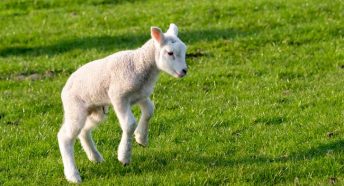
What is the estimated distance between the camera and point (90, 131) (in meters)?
10.7

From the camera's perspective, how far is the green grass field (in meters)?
10.4

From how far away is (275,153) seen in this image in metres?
10.8

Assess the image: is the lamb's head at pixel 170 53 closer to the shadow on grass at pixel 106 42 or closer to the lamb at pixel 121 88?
the lamb at pixel 121 88

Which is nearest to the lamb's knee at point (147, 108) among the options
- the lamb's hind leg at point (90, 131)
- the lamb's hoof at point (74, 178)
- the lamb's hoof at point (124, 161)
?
the lamb's hind leg at point (90, 131)

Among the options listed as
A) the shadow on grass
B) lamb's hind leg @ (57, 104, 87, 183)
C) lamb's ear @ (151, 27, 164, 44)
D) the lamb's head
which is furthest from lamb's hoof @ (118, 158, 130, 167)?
the shadow on grass

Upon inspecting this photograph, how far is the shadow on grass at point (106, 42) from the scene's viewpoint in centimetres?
2055

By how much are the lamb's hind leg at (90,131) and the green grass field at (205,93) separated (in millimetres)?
146

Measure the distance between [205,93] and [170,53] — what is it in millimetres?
5685

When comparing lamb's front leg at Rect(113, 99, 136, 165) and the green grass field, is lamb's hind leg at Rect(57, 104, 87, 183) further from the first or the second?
lamb's front leg at Rect(113, 99, 136, 165)

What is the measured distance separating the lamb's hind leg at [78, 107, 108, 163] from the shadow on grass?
9.72 meters

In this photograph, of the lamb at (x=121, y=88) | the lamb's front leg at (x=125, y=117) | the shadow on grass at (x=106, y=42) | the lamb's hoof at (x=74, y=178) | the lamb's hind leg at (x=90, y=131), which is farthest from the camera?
the shadow on grass at (x=106, y=42)

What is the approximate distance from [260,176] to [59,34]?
1394 centimetres

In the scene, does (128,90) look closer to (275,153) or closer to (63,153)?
(63,153)

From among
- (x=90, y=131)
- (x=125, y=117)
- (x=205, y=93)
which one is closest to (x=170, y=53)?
(x=125, y=117)
